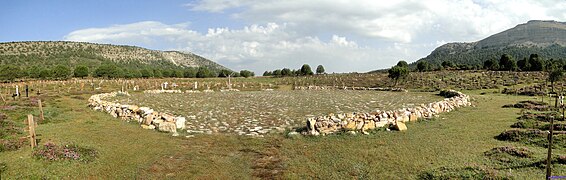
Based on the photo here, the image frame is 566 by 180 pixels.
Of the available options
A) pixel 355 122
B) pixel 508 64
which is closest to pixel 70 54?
pixel 355 122

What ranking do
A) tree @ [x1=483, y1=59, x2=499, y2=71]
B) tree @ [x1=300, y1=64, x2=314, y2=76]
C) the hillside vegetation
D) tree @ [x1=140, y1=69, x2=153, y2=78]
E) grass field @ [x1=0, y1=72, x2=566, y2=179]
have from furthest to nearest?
the hillside vegetation
tree @ [x1=300, y1=64, x2=314, y2=76]
tree @ [x1=140, y1=69, x2=153, y2=78]
tree @ [x1=483, y1=59, x2=499, y2=71]
grass field @ [x1=0, y1=72, x2=566, y2=179]

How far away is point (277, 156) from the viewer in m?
13.4

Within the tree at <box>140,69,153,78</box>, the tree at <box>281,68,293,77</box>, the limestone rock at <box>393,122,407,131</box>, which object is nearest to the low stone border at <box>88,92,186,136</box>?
the limestone rock at <box>393,122,407,131</box>

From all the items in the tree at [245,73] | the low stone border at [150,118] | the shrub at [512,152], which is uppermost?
the tree at [245,73]

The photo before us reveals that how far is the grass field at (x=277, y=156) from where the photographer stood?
1098cm

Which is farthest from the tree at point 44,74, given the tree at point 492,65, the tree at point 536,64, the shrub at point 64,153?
the tree at point 536,64

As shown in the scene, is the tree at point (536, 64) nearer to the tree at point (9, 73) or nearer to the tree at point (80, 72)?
the tree at point (80, 72)

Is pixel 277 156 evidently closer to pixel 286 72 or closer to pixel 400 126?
pixel 400 126

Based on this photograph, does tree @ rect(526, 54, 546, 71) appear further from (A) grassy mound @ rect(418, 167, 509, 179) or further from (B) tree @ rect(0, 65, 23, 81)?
(B) tree @ rect(0, 65, 23, 81)

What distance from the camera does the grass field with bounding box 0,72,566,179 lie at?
36.0ft

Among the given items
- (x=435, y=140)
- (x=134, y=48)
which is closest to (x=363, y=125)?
(x=435, y=140)

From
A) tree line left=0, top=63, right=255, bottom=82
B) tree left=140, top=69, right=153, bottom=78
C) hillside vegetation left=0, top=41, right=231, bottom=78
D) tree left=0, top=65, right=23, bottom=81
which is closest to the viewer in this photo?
tree left=0, top=65, right=23, bottom=81

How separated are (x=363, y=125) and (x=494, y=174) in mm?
7769

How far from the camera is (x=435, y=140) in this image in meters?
Result: 15.4
